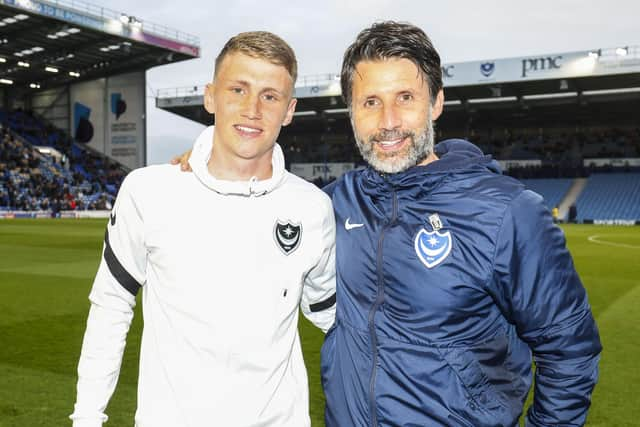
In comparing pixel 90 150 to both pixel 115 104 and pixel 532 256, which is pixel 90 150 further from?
pixel 532 256

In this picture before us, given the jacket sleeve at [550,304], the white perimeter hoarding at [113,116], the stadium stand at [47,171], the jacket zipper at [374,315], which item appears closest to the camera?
the jacket sleeve at [550,304]

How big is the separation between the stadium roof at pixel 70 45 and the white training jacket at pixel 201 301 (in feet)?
120

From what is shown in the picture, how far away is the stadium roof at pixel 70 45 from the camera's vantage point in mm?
36031

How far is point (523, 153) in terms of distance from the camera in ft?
165

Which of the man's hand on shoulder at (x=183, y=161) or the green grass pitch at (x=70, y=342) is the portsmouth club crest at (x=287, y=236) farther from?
the green grass pitch at (x=70, y=342)

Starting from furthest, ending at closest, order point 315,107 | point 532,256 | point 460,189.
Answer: point 315,107 → point 460,189 → point 532,256

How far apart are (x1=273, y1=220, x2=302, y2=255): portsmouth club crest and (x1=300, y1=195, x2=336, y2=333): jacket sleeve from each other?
12 centimetres

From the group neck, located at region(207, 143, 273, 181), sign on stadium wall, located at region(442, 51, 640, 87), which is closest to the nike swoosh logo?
neck, located at region(207, 143, 273, 181)

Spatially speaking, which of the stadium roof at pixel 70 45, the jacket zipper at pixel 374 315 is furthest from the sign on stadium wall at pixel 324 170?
the jacket zipper at pixel 374 315

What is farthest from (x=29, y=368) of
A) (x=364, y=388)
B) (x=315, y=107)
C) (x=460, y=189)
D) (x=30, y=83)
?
(x=30, y=83)

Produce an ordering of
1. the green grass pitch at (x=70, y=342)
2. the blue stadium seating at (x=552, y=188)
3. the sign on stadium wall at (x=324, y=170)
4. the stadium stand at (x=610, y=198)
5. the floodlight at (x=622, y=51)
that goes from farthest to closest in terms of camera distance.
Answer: the sign on stadium wall at (x=324, y=170)
the blue stadium seating at (x=552, y=188)
the stadium stand at (x=610, y=198)
the floodlight at (x=622, y=51)
the green grass pitch at (x=70, y=342)

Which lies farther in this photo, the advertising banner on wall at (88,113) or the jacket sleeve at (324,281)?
the advertising banner on wall at (88,113)

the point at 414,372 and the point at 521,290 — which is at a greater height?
the point at 521,290

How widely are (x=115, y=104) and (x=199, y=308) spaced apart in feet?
167
